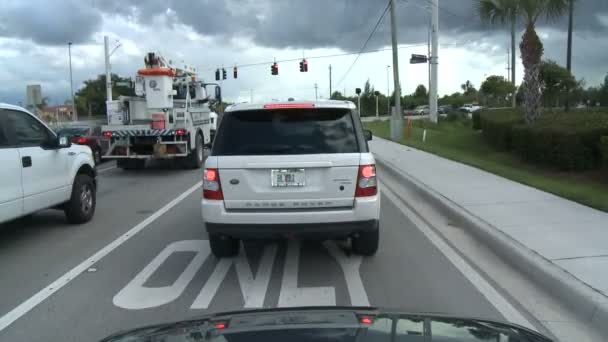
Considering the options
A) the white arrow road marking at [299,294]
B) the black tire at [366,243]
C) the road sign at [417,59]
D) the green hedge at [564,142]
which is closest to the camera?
the white arrow road marking at [299,294]

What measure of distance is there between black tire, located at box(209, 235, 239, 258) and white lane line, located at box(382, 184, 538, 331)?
255 centimetres

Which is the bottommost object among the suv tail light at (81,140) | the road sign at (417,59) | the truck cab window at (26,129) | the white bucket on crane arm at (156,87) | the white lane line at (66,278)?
the white lane line at (66,278)

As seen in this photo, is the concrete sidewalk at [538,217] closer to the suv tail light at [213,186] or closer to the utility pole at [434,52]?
the suv tail light at [213,186]

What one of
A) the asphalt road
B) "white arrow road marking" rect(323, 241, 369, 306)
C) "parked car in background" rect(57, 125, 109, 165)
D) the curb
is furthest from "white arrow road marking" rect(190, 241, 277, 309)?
"parked car in background" rect(57, 125, 109, 165)

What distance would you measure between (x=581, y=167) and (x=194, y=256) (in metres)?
10.2

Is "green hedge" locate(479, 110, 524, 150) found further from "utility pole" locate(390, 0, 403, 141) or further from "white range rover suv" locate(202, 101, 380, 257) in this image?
"white range rover suv" locate(202, 101, 380, 257)

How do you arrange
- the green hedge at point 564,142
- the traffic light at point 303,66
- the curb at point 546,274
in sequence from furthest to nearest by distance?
the traffic light at point 303,66 → the green hedge at point 564,142 → the curb at point 546,274

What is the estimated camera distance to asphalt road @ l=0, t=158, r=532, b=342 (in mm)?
5207

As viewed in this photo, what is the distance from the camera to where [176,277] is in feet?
20.9

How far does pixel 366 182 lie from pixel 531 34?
1511cm

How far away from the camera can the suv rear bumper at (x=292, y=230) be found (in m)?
6.12

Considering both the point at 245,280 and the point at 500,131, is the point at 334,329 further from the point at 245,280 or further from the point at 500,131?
the point at 500,131

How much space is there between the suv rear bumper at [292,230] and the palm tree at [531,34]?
14.7 meters

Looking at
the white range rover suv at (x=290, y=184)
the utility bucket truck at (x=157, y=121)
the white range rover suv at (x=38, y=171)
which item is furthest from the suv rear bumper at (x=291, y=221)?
the utility bucket truck at (x=157, y=121)
